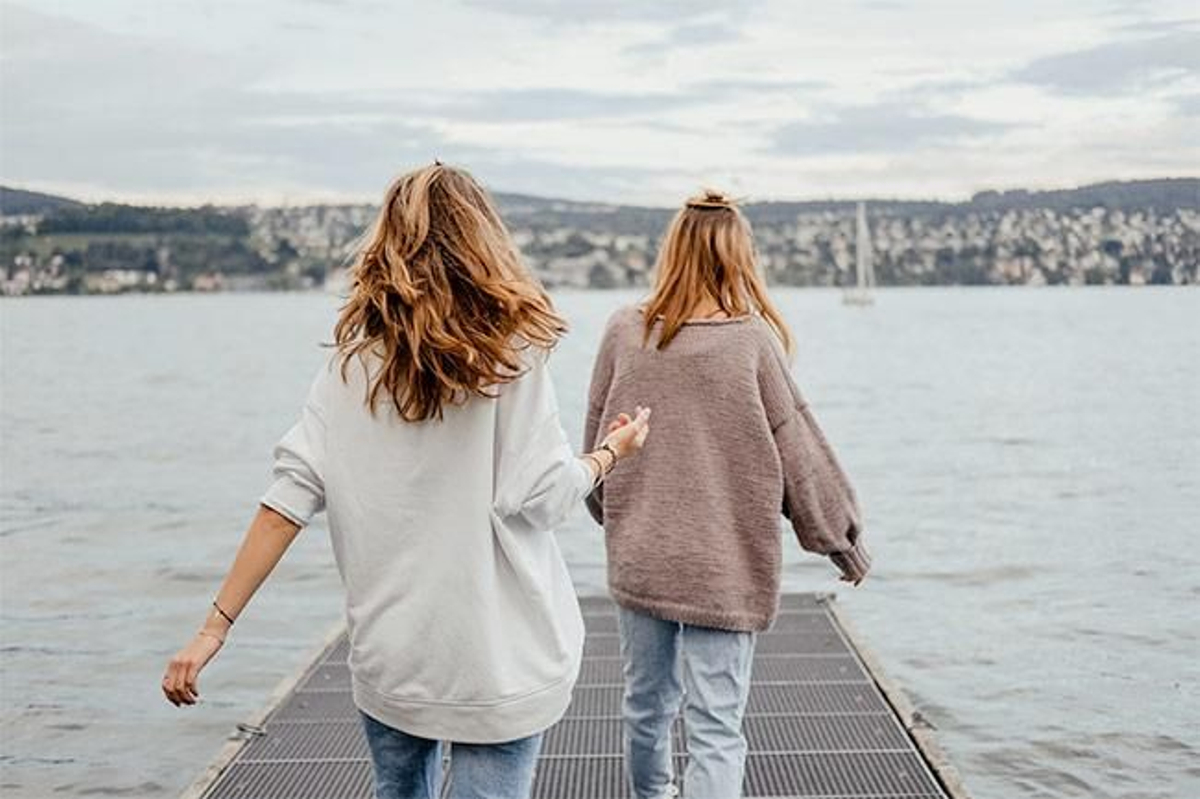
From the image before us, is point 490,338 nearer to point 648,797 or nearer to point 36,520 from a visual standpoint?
point 648,797

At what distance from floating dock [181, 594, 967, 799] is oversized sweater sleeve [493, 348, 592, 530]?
3.22 meters

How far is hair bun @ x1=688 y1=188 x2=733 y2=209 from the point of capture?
4.90 m

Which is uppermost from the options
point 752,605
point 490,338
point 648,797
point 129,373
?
point 490,338

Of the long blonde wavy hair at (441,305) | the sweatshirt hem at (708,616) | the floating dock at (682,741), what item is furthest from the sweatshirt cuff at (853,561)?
the long blonde wavy hair at (441,305)

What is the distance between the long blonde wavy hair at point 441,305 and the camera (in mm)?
3217

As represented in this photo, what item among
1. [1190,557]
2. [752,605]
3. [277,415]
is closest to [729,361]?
[752,605]

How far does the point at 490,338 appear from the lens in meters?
3.22

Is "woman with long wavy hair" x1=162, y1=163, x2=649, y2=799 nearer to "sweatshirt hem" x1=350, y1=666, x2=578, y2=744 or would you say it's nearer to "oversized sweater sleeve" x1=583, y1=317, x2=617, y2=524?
"sweatshirt hem" x1=350, y1=666, x2=578, y2=744

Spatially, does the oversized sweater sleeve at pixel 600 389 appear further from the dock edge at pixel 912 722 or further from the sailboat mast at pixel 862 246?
the sailboat mast at pixel 862 246

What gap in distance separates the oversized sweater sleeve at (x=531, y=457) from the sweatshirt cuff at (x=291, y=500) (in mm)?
378

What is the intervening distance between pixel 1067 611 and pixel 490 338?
1138cm

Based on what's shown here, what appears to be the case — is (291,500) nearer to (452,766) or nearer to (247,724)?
(452,766)

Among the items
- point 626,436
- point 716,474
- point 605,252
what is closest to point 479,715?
point 626,436

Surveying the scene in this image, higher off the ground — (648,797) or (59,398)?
(648,797)
